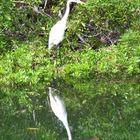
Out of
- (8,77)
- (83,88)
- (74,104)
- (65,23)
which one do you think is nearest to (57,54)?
(65,23)

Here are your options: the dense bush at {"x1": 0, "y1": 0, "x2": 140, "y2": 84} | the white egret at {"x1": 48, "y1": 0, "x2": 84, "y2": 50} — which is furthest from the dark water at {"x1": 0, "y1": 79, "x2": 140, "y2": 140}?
the white egret at {"x1": 48, "y1": 0, "x2": 84, "y2": 50}

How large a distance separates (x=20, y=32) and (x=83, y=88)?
11.1 ft

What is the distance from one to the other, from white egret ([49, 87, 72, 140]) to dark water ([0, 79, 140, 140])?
0.06 m

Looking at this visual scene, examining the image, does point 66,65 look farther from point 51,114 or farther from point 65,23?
point 51,114

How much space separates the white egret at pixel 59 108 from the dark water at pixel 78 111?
Answer: 0.20 ft

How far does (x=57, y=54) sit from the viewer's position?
10664mm

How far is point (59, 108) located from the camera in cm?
707

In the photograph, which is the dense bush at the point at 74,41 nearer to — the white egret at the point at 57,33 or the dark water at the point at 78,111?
the white egret at the point at 57,33

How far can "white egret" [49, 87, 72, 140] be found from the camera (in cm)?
633

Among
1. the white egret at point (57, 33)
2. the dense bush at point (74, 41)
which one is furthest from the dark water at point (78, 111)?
the white egret at point (57, 33)

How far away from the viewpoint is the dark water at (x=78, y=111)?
5.86m

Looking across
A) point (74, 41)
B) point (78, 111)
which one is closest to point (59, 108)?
point (78, 111)

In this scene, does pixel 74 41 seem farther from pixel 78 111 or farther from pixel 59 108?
pixel 78 111

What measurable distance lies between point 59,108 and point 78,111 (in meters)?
0.27
